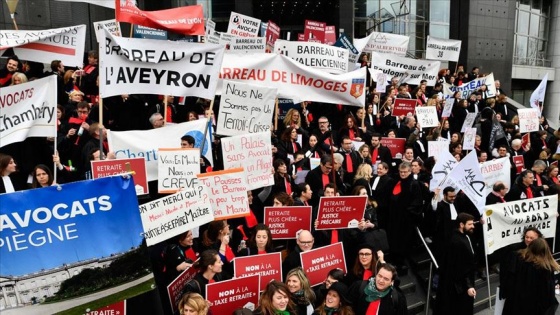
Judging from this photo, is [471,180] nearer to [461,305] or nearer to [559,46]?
[461,305]

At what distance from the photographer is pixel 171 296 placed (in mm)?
4926

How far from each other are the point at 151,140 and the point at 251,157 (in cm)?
147

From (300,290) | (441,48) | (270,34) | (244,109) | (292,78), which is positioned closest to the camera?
(300,290)

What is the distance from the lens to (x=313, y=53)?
9875 mm

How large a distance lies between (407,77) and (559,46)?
21694 millimetres

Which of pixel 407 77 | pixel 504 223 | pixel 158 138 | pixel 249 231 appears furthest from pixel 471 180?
pixel 407 77

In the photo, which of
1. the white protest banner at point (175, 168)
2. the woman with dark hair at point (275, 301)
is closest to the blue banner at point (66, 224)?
the woman with dark hair at point (275, 301)

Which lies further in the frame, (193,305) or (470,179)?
(470,179)

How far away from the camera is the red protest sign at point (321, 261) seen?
18.8 feet

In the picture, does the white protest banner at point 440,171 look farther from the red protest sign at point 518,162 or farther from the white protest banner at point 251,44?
the white protest banner at point 251,44

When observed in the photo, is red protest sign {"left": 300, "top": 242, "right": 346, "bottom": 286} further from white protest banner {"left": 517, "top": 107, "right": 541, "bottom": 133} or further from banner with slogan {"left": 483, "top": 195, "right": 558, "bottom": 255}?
white protest banner {"left": 517, "top": 107, "right": 541, "bottom": 133}

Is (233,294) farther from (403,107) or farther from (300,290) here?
(403,107)

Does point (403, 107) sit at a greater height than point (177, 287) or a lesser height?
greater

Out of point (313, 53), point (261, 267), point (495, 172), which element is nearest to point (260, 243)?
point (261, 267)
